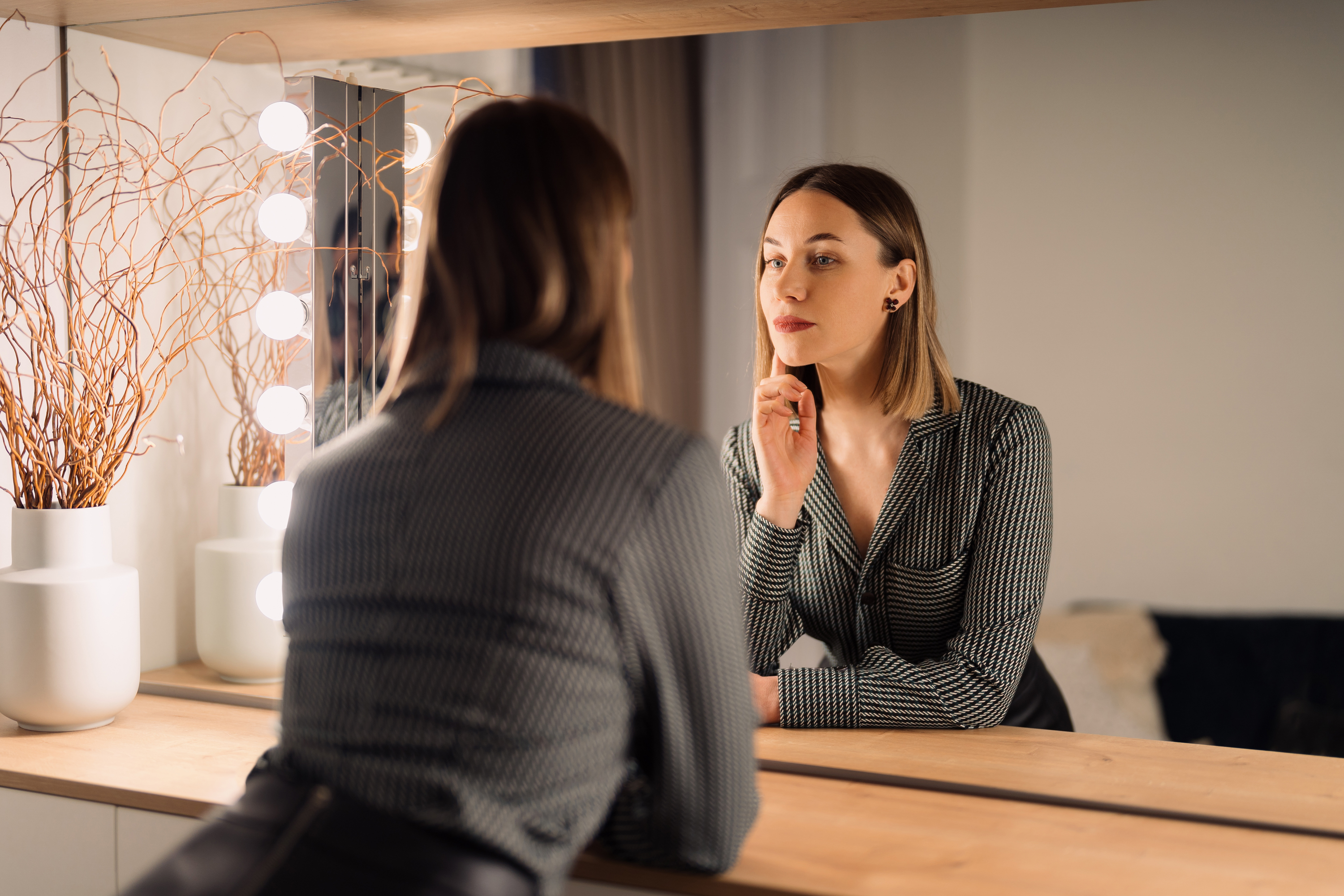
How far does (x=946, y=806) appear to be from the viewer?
1126mm

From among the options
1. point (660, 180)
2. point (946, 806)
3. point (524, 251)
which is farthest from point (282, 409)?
point (946, 806)

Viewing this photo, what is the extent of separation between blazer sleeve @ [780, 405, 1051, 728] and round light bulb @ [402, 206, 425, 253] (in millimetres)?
802

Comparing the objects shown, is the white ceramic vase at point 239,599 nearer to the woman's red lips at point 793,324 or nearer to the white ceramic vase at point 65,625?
the white ceramic vase at point 65,625

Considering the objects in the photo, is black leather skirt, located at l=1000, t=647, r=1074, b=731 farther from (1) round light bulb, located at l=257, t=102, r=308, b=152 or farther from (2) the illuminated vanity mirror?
(1) round light bulb, located at l=257, t=102, r=308, b=152

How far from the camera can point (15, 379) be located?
65.1 inches

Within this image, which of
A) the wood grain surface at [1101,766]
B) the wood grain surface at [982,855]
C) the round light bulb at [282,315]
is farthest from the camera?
the round light bulb at [282,315]

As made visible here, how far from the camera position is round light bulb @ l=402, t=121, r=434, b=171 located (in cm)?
162

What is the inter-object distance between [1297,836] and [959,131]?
850 mm

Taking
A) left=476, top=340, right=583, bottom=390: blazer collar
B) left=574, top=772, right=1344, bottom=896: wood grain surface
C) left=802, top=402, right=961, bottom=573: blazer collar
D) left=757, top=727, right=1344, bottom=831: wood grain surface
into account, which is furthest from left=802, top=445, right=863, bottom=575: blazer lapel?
left=476, top=340, right=583, bottom=390: blazer collar

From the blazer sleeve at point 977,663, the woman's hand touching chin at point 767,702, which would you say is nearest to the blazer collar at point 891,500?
the blazer sleeve at point 977,663

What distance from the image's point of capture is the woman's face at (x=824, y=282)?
145 centimetres

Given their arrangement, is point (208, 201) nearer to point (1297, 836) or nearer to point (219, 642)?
point (219, 642)

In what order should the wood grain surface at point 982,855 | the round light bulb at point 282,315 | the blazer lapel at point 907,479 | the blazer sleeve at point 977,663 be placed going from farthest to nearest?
the round light bulb at point 282,315
the blazer lapel at point 907,479
the blazer sleeve at point 977,663
the wood grain surface at point 982,855

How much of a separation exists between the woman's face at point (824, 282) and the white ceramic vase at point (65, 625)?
94 cm
